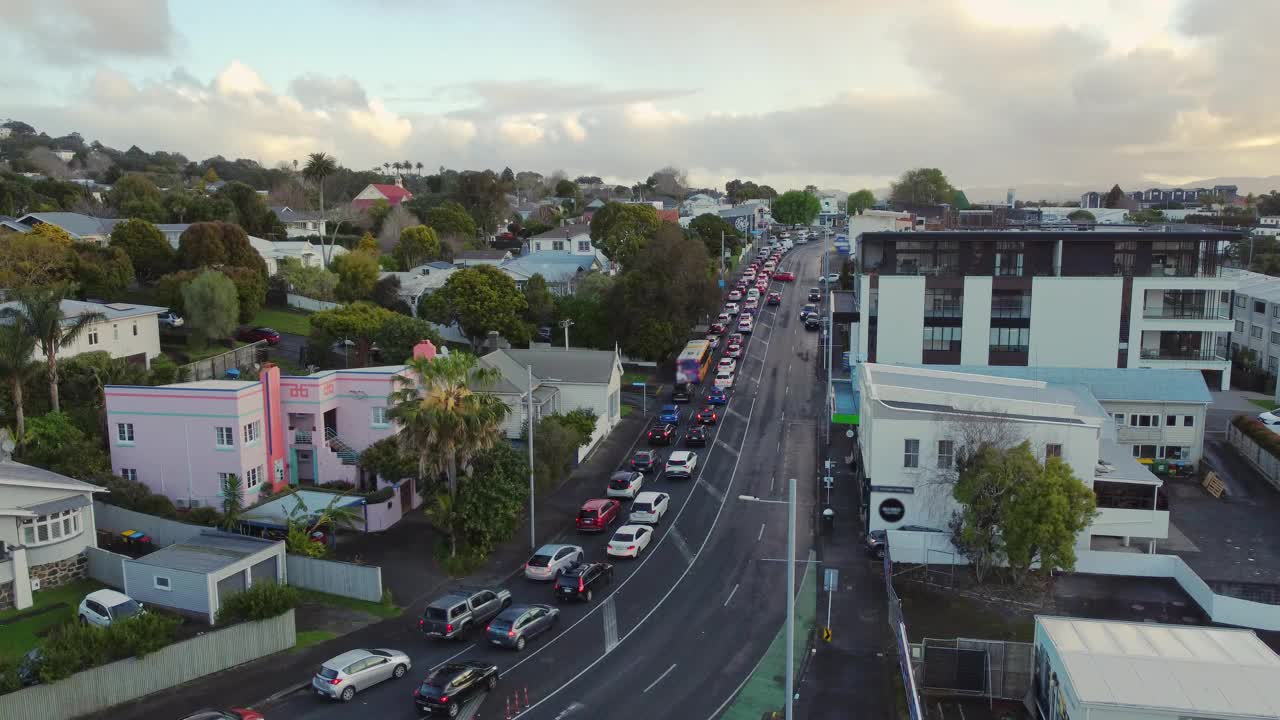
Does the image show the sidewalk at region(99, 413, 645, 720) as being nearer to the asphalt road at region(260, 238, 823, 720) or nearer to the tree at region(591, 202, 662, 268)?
the asphalt road at region(260, 238, 823, 720)

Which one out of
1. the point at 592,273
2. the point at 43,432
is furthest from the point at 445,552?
the point at 592,273

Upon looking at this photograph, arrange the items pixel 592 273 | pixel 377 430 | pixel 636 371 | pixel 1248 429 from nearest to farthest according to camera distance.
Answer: pixel 377 430
pixel 1248 429
pixel 636 371
pixel 592 273

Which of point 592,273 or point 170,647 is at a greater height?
point 592,273

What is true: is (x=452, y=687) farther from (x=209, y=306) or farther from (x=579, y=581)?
(x=209, y=306)

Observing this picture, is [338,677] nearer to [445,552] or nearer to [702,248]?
[445,552]

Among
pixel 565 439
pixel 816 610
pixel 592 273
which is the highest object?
pixel 592 273

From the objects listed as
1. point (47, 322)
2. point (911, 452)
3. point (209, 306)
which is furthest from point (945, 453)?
point (209, 306)

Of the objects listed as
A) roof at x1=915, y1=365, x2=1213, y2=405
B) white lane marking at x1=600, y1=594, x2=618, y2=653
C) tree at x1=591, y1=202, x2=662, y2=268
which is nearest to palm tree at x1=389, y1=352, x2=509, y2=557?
white lane marking at x1=600, y1=594, x2=618, y2=653
